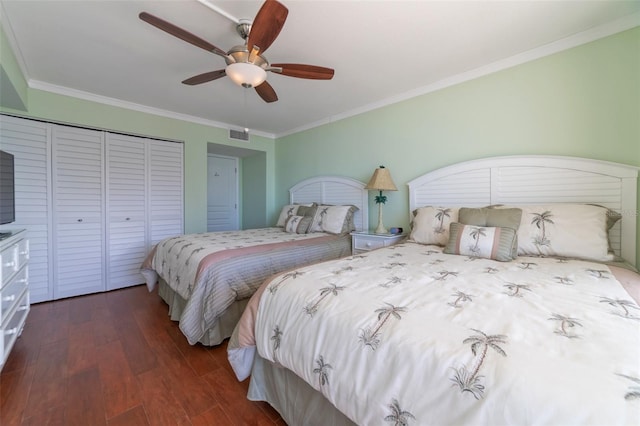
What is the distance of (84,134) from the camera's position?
2.99 meters

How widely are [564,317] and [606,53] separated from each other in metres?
2.16

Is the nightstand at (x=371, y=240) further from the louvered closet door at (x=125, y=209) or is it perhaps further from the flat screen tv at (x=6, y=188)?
the flat screen tv at (x=6, y=188)

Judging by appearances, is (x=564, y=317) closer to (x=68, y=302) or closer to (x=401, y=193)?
(x=401, y=193)

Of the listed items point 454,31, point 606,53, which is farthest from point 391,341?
point 606,53

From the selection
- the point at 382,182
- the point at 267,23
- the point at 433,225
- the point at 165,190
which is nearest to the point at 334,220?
the point at 382,182

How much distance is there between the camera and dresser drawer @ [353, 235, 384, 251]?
8.71ft

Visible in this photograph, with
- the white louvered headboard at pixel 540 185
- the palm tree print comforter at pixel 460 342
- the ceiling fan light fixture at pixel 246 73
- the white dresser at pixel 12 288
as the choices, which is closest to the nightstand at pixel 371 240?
the white louvered headboard at pixel 540 185

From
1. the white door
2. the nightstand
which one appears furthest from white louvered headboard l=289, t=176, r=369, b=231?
the white door

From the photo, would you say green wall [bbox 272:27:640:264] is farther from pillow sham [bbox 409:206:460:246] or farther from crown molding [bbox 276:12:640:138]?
pillow sham [bbox 409:206:460:246]

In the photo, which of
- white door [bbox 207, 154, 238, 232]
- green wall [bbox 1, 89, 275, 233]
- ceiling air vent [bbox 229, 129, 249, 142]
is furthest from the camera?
white door [bbox 207, 154, 238, 232]

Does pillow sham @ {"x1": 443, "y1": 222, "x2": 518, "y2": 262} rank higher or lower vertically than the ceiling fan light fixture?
lower

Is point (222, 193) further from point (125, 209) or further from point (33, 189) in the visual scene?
point (33, 189)

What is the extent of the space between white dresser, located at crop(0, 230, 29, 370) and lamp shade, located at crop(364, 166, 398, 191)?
9.42ft

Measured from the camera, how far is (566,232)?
5.47 feet
